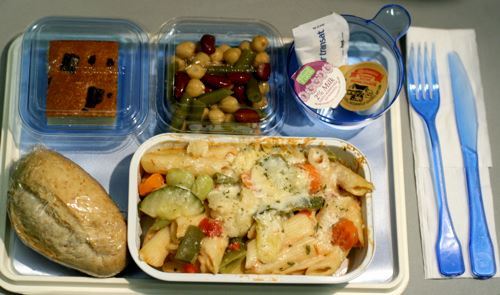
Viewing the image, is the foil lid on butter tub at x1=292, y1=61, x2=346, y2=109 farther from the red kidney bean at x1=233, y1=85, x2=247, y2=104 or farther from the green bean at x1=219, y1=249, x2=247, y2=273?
the green bean at x1=219, y1=249, x2=247, y2=273

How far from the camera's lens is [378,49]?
1946 millimetres

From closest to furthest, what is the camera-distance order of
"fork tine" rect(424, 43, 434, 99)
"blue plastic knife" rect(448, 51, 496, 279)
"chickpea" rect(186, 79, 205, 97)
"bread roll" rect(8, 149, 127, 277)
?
"bread roll" rect(8, 149, 127, 277) → "chickpea" rect(186, 79, 205, 97) → "blue plastic knife" rect(448, 51, 496, 279) → "fork tine" rect(424, 43, 434, 99)

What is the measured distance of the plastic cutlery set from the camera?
1.76m

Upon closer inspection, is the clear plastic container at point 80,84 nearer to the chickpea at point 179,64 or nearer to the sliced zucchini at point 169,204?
the chickpea at point 179,64

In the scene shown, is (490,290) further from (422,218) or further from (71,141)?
(71,141)

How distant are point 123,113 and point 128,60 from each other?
19cm

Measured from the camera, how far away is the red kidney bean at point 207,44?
5.65 feet

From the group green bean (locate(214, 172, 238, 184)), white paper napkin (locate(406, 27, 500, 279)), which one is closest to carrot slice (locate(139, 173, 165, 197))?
green bean (locate(214, 172, 238, 184))

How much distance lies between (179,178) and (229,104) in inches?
11.6

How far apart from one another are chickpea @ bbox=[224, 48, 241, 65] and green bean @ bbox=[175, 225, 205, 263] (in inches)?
23.0

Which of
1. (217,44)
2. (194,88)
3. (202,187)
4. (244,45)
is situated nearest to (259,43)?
(244,45)

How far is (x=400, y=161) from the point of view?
5.91ft

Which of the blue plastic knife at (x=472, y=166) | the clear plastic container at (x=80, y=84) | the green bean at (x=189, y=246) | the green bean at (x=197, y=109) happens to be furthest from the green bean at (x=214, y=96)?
the blue plastic knife at (x=472, y=166)

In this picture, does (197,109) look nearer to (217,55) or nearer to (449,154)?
(217,55)
